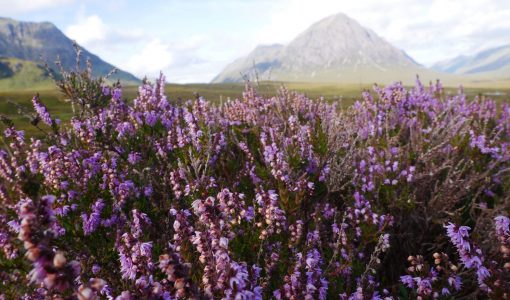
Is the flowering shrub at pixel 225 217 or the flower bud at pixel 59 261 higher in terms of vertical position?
the flower bud at pixel 59 261

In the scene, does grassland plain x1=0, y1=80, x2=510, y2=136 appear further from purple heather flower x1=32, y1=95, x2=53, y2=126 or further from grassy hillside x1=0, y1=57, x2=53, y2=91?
grassy hillside x1=0, y1=57, x2=53, y2=91

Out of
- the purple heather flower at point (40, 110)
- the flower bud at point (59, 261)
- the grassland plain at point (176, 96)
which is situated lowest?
the grassland plain at point (176, 96)

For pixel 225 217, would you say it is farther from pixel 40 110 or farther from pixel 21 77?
pixel 21 77

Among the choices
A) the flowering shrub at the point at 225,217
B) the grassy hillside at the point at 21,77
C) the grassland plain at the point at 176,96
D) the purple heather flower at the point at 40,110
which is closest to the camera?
the flowering shrub at the point at 225,217

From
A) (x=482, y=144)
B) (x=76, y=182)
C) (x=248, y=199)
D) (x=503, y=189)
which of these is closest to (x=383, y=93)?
(x=482, y=144)

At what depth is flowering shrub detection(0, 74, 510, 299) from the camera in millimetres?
2255

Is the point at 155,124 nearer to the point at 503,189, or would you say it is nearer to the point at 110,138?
the point at 110,138

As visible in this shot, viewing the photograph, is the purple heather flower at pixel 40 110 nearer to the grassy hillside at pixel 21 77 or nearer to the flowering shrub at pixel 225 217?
the flowering shrub at pixel 225 217

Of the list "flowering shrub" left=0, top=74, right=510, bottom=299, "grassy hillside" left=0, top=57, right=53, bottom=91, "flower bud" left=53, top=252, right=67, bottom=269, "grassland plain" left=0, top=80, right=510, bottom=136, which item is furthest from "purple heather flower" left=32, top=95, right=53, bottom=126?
"grassy hillside" left=0, top=57, right=53, bottom=91

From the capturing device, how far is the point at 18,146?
4684mm

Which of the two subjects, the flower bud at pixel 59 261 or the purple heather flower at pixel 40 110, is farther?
the purple heather flower at pixel 40 110

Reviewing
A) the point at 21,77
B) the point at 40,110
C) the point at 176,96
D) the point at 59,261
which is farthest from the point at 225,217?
the point at 21,77

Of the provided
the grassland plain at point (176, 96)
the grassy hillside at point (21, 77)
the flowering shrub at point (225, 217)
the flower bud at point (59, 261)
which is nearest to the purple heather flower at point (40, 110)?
the flowering shrub at point (225, 217)

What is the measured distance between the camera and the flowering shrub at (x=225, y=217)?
7.40 feet
